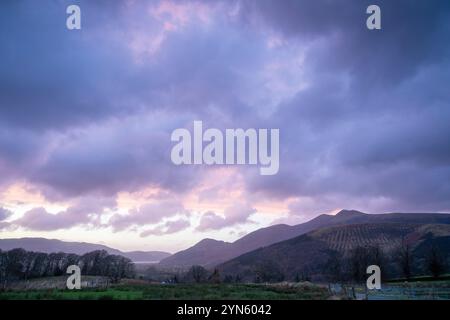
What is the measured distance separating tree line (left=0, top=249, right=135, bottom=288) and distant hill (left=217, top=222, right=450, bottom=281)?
54858mm

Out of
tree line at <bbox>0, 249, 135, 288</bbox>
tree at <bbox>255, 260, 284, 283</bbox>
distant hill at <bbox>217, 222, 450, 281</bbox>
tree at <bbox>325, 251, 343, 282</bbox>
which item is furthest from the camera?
distant hill at <bbox>217, 222, 450, 281</bbox>

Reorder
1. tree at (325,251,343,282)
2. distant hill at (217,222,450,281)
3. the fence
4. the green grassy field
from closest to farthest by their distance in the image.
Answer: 1. the fence
2. the green grassy field
3. tree at (325,251,343,282)
4. distant hill at (217,222,450,281)

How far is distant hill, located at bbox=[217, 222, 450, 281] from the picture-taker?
133625 mm

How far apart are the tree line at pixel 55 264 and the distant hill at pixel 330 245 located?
54.9m

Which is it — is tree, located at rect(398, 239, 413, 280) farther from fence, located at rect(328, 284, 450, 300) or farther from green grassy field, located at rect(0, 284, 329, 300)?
green grassy field, located at rect(0, 284, 329, 300)

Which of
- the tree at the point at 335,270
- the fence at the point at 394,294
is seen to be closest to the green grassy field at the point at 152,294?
the fence at the point at 394,294

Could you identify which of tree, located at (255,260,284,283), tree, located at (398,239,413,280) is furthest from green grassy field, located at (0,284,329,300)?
tree, located at (255,260,284,283)

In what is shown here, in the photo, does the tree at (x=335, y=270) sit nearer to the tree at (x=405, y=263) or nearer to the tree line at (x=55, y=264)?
the tree at (x=405, y=263)

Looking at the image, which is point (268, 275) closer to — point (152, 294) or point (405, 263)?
point (405, 263)

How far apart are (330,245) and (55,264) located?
119719mm

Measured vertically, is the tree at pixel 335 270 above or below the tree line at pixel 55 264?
below

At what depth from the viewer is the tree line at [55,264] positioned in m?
60.2
